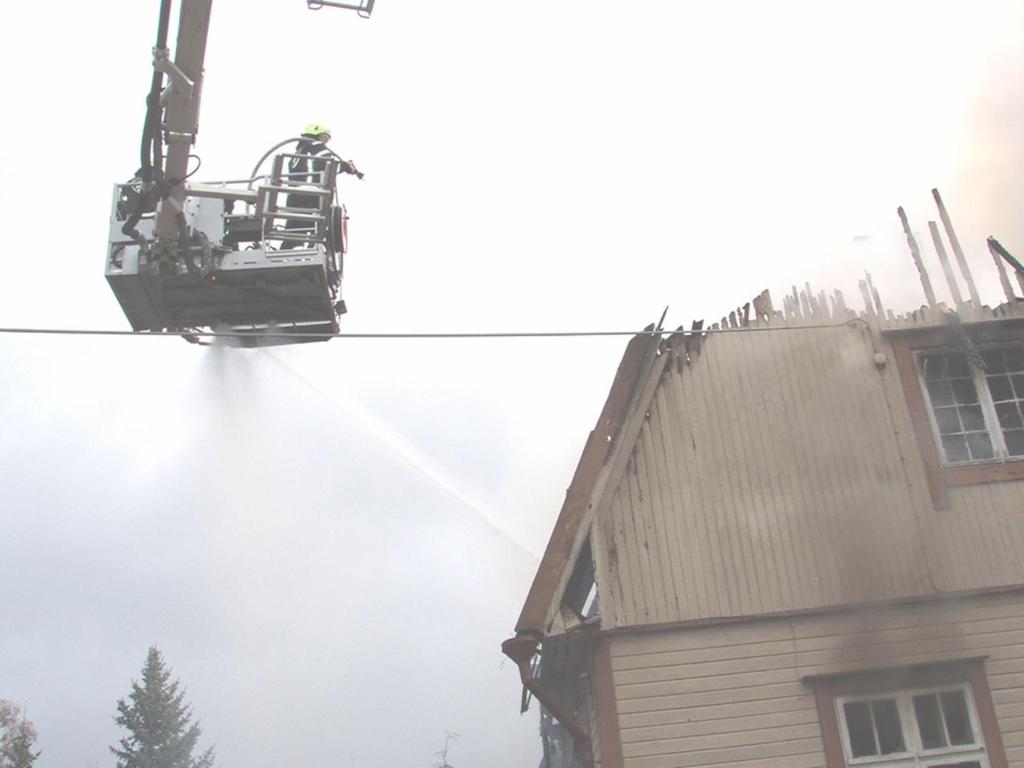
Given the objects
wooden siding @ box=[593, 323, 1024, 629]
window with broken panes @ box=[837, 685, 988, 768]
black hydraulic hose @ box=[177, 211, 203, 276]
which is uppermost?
black hydraulic hose @ box=[177, 211, 203, 276]

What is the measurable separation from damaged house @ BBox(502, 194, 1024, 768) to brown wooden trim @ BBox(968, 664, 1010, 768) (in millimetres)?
19

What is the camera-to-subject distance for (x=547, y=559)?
10242 millimetres

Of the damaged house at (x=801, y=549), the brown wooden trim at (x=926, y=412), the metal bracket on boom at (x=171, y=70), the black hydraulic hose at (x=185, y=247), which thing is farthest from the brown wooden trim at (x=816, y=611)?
the metal bracket on boom at (x=171, y=70)

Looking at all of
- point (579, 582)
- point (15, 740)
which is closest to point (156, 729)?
point (15, 740)

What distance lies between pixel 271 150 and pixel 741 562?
6434 mm

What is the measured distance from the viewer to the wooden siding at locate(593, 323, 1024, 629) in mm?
10047

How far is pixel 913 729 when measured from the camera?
9.52 metres

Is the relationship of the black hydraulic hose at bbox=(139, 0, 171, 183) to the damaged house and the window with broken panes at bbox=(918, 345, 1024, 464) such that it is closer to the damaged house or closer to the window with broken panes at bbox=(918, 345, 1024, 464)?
the damaged house

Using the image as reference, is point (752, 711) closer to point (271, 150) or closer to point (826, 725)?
point (826, 725)

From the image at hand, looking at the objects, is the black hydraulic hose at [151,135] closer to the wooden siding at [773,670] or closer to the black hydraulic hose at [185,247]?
the black hydraulic hose at [185,247]

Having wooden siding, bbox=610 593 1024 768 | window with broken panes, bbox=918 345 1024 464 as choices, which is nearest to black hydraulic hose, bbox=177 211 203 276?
wooden siding, bbox=610 593 1024 768

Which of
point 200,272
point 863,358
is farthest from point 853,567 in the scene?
point 200,272

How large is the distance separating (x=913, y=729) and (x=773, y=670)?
4.75ft

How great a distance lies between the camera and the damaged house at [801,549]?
31.3 feet
